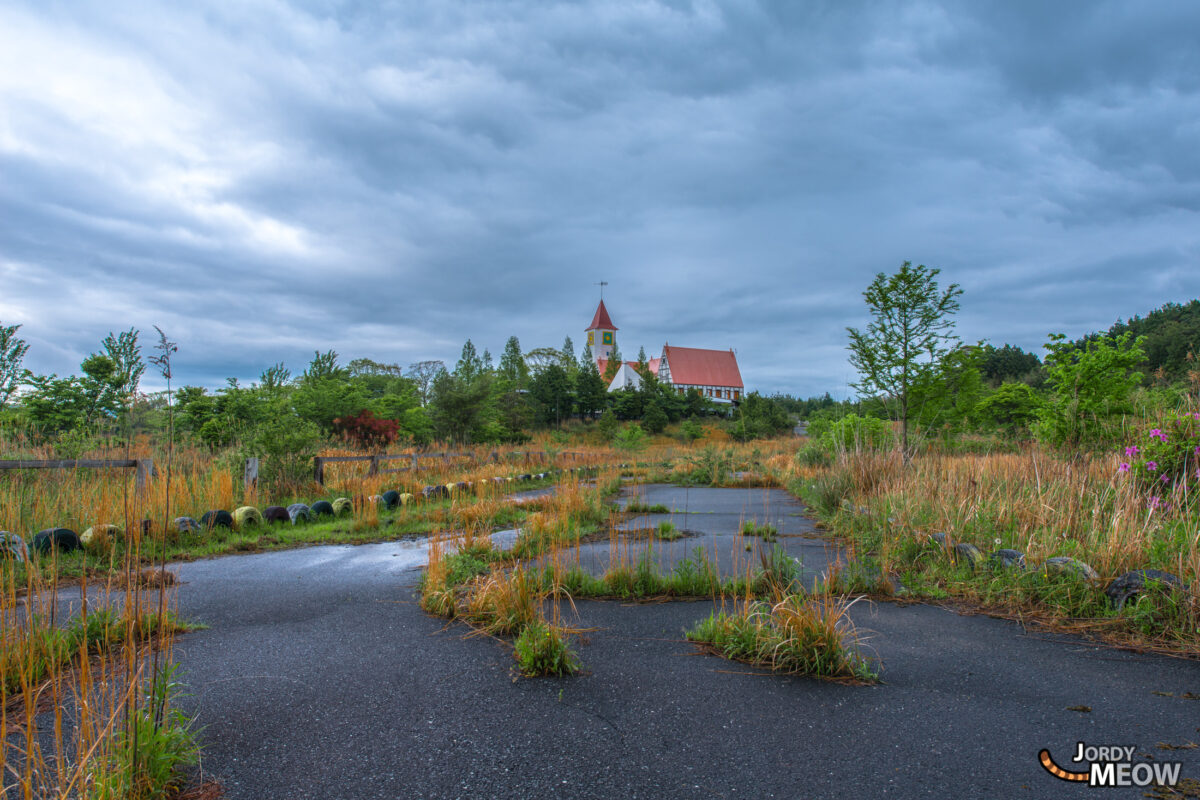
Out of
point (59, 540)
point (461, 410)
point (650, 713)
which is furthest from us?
point (461, 410)

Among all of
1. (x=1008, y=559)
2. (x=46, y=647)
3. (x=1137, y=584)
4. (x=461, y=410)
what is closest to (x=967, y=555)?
(x=1008, y=559)

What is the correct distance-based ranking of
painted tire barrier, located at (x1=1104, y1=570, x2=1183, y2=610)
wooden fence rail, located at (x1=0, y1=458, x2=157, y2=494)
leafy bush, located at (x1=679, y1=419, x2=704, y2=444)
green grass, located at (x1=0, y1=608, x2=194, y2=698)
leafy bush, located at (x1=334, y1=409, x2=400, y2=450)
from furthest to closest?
leafy bush, located at (x1=679, y1=419, x2=704, y2=444)
leafy bush, located at (x1=334, y1=409, x2=400, y2=450)
wooden fence rail, located at (x1=0, y1=458, x2=157, y2=494)
painted tire barrier, located at (x1=1104, y1=570, x2=1183, y2=610)
green grass, located at (x1=0, y1=608, x2=194, y2=698)

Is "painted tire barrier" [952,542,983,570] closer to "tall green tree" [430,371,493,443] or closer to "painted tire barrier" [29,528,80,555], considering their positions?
"painted tire barrier" [29,528,80,555]

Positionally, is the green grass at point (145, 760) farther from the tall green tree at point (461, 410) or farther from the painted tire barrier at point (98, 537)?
the tall green tree at point (461, 410)

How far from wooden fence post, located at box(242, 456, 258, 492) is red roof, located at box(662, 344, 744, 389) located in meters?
67.1

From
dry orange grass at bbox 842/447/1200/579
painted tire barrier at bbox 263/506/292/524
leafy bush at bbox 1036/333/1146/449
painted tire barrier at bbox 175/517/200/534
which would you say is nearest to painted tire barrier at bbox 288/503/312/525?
painted tire barrier at bbox 263/506/292/524

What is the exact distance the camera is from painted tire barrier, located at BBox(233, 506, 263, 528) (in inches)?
320

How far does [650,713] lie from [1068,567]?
3.65 meters

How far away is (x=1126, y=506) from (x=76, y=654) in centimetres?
763

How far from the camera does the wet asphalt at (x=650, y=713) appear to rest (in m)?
2.42

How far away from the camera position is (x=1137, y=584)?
422 cm

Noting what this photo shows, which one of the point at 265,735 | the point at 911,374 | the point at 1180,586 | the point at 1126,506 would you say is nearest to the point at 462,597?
the point at 265,735

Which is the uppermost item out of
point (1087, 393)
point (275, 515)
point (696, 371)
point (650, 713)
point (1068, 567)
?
point (696, 371)

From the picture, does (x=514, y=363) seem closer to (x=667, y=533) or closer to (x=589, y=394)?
(x=589, y=394)
